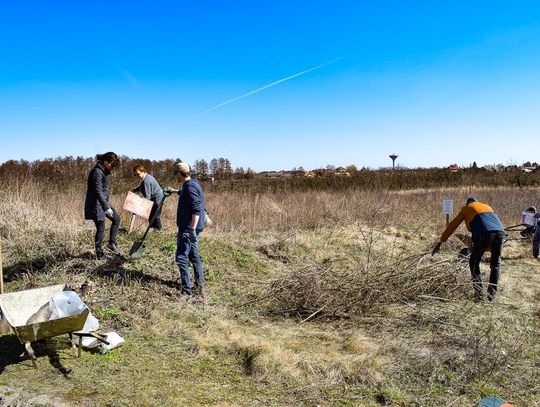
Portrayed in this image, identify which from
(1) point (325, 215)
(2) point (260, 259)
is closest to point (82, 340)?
(2) point (260, 259)

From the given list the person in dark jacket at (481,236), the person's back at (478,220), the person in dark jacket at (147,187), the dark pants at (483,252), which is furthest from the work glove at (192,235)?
the dark pants at (483,252)

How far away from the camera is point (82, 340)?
4.61 metres

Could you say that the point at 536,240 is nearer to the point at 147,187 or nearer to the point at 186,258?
the point at 186,258

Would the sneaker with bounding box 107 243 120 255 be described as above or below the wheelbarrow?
above

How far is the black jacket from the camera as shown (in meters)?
6.62

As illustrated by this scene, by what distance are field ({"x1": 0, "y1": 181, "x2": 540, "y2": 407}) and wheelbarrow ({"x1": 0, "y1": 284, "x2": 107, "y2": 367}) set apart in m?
0.40

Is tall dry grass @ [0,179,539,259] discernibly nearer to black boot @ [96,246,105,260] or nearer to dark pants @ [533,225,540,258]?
black boot @ [96,246,105,260]

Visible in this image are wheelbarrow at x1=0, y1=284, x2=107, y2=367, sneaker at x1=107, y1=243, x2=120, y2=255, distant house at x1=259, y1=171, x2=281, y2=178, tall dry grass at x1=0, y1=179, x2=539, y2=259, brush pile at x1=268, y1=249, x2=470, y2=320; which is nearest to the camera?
wheelbarrow at x1=0, y1=284, x2=107, y2=367

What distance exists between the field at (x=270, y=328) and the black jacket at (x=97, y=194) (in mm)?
769

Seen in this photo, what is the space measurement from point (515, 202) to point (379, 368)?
1343 centimetres

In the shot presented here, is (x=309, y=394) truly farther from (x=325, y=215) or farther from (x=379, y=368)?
(x=325, y=215)

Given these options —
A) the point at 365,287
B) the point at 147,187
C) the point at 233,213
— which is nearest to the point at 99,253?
the point at 147,187

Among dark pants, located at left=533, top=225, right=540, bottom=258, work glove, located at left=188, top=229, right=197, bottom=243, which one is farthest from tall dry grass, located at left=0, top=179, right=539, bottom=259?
work glove, located at left=188, top=229, right=197, bottom=243

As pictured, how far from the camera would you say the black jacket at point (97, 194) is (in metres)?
6.62
